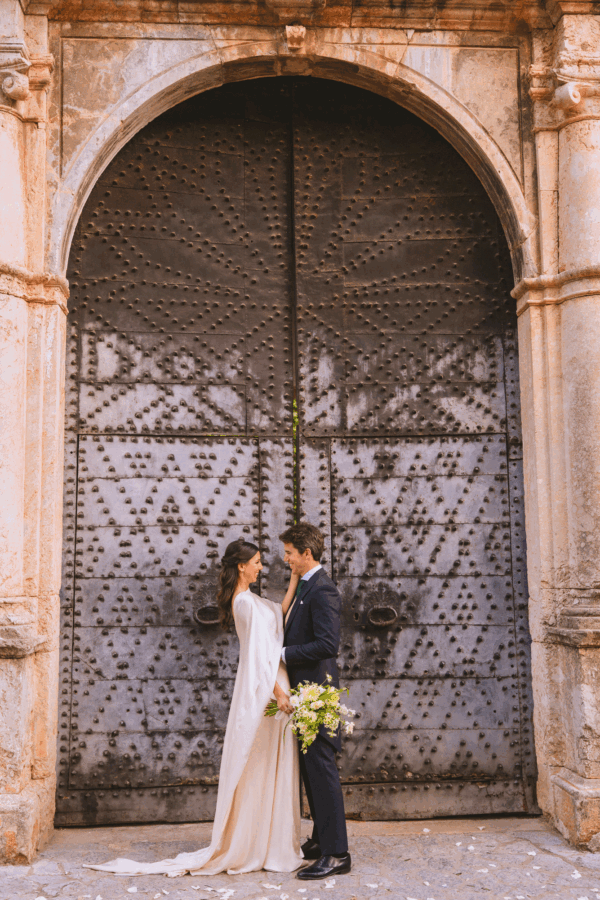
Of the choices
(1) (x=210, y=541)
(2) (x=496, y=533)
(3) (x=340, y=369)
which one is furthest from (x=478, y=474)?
(1) (x=210, y=541)

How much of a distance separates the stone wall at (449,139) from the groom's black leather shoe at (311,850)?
4.30 feet

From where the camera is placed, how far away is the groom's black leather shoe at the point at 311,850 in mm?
3719

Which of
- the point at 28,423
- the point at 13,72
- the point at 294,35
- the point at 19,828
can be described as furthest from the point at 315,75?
the point at 19,828

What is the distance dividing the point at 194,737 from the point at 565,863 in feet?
6.65

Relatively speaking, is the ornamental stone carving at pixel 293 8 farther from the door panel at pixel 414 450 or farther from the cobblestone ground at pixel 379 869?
the cobblestone ground at pixel 379 869

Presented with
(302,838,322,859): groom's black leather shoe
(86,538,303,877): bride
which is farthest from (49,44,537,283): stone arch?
(302,838,322,859): groom's black leather shoe

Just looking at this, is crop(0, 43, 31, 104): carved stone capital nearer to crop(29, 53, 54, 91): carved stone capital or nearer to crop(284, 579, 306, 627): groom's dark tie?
crop(29, 53, 54, 91): carved stone capital

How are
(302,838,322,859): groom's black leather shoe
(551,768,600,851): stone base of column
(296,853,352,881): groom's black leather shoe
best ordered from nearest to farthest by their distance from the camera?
1. (296,853,352,881): groom's black leather shoe
2. (302,838,322,859): groom's black leather shoe
3. (551,768,600,851): stone base of column

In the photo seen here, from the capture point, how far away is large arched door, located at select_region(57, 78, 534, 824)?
14.7 ft

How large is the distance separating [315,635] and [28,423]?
6.36ft

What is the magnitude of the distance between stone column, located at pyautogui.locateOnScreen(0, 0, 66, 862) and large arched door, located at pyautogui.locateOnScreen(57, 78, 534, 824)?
0.82 feet

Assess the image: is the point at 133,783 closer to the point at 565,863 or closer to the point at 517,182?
the point at 565,863

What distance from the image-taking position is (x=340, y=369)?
15.8ft

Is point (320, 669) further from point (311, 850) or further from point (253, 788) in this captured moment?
Result: point (311, 850)
